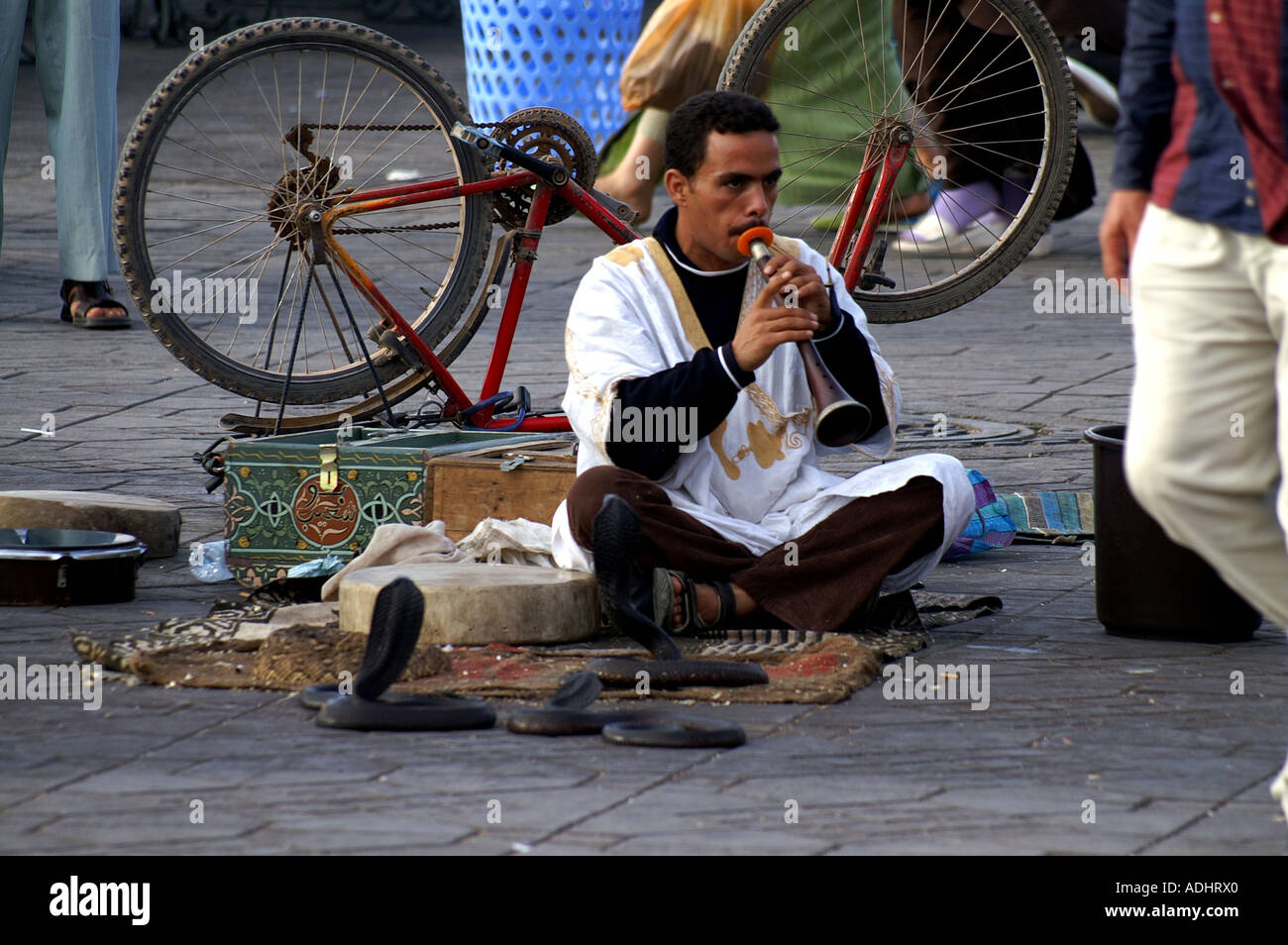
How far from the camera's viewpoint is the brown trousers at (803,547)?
394 centimetres

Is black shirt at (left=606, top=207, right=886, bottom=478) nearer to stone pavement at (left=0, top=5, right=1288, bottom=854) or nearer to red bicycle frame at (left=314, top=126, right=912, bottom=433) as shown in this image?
stone pavement at (left=0, top=5, right=1288, bottom=854)

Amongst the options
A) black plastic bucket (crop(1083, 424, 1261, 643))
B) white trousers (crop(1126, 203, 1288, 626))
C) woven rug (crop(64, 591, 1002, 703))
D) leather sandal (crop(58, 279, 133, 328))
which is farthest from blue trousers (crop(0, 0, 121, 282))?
white trousers (crop(1126, 203, 1288, 626))

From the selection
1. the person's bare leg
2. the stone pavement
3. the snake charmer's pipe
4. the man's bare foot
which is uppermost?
the person's bare leg

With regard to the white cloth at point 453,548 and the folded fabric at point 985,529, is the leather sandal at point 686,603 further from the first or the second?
the folded fabric at point 985,529

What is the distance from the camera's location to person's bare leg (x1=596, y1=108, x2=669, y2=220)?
8750 millimetres

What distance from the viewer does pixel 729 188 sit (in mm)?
3982

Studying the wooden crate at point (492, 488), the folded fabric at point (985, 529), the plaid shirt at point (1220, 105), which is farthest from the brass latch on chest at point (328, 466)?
the plaid shirt at point (1220, 105)

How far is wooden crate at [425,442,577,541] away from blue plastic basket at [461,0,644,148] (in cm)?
552

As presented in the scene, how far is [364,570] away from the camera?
3.93 metres

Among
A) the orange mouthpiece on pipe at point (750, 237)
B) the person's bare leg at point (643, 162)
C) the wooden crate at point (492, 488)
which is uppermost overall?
the person's bare leg at point (643, 162)

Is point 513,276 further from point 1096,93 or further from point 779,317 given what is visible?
point 1096,93

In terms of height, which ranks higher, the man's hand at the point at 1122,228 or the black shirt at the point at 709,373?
the man's hand at the point at 1122,228

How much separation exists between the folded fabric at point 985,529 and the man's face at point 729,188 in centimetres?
104

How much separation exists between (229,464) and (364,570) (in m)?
0.66
